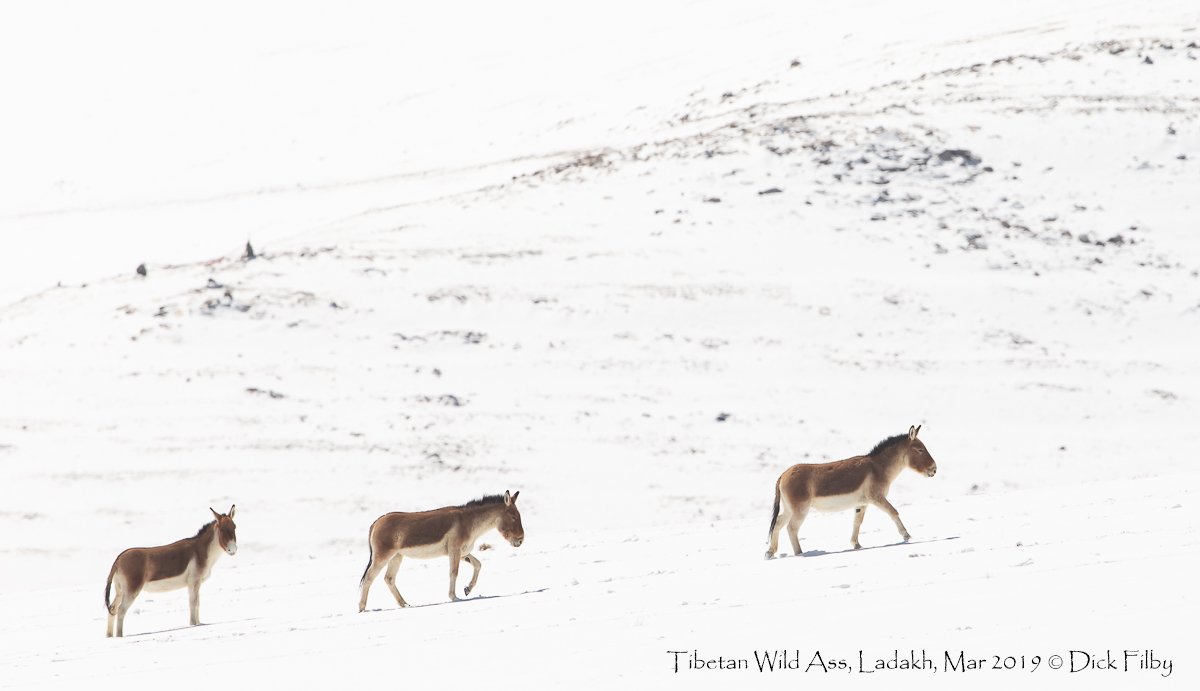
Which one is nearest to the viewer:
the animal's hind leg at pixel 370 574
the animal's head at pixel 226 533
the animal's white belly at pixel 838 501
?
the animal's hind leg at pixel 370 574

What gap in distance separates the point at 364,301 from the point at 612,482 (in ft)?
38.5

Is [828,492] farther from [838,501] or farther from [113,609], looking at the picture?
[113,609]

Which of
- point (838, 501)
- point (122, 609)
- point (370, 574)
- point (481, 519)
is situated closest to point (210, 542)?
point (122, 609)

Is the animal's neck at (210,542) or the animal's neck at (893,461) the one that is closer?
the animal's neck at (210,542)

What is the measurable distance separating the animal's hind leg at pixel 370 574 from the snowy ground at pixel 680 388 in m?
0.55

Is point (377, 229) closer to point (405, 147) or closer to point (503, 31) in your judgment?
point (405, 147)

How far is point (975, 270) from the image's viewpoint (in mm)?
37812

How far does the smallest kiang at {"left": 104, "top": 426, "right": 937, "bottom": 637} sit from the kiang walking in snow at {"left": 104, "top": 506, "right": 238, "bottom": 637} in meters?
0.01

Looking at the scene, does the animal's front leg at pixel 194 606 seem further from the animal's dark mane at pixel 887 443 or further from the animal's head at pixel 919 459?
the animal's head at pixel 919 459

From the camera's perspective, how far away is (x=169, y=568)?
14.2 metres

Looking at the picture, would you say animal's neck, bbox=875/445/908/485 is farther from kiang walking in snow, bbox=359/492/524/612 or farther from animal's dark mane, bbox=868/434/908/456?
kiang walking in snow, bbox=359/492/524/612

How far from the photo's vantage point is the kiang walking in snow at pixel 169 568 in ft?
45.2

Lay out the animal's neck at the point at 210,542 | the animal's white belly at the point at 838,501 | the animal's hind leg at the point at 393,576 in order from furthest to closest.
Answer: the animal's white belly at the point at 838,501 → the animal's neck at the point at 210,542 → the animal's hind leg at the point at 393,576

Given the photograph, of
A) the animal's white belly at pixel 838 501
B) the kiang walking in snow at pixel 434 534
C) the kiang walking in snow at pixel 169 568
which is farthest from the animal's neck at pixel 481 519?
the animal's white belly at pixel 838 501
